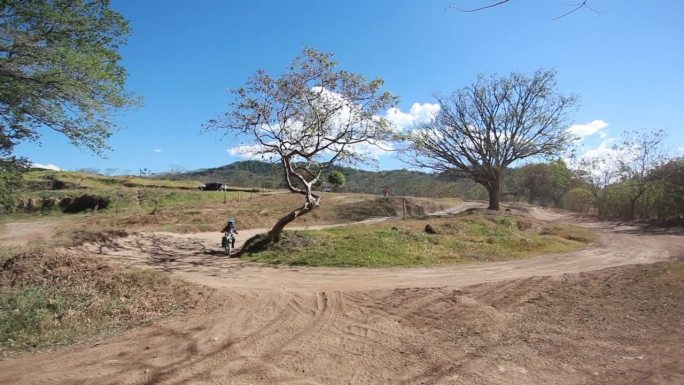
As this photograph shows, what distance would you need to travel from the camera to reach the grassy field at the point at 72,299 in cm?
712

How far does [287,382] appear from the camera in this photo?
17.7ft

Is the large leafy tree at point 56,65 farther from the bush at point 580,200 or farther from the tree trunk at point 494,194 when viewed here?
the bush at point 580,200

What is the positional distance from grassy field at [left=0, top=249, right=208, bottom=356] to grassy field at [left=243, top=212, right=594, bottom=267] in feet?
19.5

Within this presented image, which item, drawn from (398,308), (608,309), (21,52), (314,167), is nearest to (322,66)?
(314,167)

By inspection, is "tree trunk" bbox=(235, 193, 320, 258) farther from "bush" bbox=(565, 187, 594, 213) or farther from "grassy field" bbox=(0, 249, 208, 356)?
"bush" bbox=(565, 187, 594, 213)

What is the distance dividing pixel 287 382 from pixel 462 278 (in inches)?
294

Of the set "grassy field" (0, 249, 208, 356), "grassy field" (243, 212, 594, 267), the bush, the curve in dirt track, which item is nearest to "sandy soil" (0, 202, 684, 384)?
the curve in dirt track

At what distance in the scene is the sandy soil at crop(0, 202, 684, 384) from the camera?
558 centimetres

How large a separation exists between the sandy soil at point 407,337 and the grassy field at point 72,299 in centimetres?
60

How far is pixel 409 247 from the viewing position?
54.2 feet

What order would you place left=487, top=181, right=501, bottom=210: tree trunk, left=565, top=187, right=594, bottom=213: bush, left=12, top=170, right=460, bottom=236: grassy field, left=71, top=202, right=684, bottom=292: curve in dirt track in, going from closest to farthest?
left=71, top=202, right=684, bottom=292: curve in dirt track → left=12, top=170, right=460, bottom=236: grassy field → left=487, top=181, right=501, bottom=210: tree trunk → left=565, top=187, right=594, bottom=213: bush

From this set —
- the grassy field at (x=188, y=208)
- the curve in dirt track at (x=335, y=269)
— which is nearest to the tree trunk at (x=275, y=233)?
the curve in dirt track at (x=335, y=269)

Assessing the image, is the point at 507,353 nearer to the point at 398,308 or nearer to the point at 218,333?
the point at 398,308

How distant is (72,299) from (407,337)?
21.0 ft
